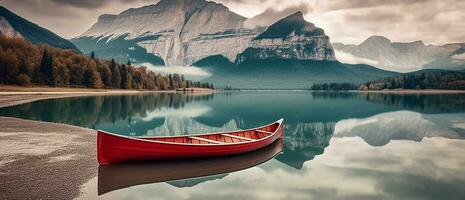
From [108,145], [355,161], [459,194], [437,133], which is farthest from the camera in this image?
[437,133]

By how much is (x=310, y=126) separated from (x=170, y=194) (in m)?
37.2

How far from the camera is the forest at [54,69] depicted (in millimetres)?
110250

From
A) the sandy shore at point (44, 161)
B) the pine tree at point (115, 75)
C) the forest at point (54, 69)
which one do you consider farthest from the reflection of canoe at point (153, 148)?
the pine tree at point (115, 75)

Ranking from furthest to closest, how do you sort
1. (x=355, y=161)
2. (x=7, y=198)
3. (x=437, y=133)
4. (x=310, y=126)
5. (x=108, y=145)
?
(x=310, y=126), (x=437, y=133), (x=355, y=161), (x=108, y=145), (x=7, y=198)

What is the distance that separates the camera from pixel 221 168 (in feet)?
71.6

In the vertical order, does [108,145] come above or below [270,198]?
above

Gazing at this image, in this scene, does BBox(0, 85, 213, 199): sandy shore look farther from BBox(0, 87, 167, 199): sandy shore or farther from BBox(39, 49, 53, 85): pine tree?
BBox(39, 49, 53, 85): pine tree

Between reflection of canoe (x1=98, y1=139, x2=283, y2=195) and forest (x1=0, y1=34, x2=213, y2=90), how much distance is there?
11008cm

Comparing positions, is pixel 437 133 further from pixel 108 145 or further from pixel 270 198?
pixel 108 145

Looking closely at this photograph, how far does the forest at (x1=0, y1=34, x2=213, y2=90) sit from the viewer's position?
11025 centimetres

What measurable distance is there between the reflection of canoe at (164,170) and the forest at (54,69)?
110 metres

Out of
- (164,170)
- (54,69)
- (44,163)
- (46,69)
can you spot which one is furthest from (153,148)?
(46,69)

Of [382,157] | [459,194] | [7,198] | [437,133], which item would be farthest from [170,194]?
[437,133]

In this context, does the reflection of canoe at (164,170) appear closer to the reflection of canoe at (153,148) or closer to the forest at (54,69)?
the reflection of canoe at (153,148)
